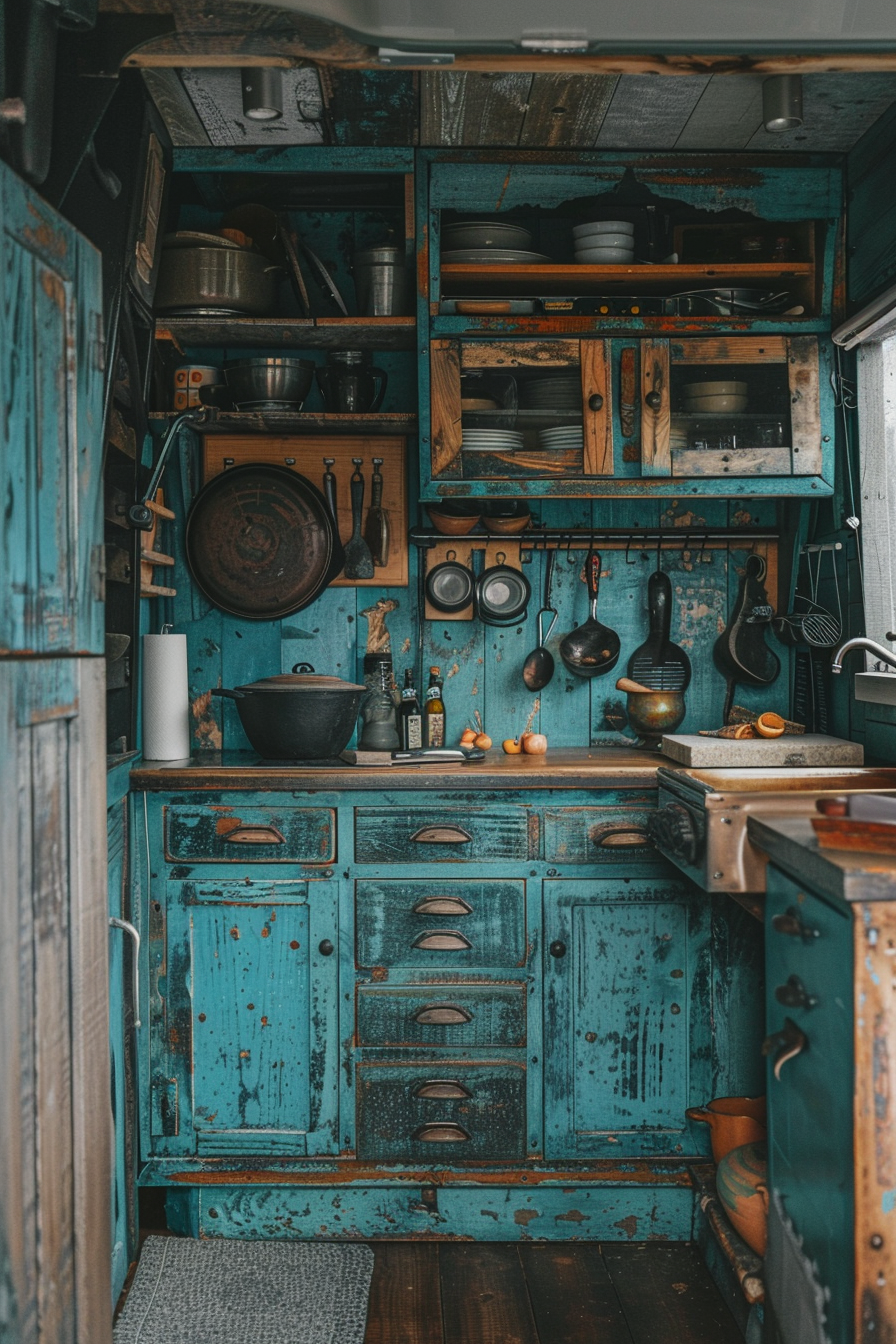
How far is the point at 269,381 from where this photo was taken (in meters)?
3.04

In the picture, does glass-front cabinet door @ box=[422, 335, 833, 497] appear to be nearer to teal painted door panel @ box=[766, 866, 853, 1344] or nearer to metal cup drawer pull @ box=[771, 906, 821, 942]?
teal painted door panel @ box=[766, 866, 853, 1344]

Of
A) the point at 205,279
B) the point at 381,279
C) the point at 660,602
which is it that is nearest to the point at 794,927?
the point at 660,602

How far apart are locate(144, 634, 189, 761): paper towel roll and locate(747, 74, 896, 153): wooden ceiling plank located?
2.07 meters

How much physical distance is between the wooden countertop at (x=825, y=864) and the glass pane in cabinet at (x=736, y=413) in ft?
4.24

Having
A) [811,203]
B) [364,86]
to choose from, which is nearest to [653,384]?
[811,203]

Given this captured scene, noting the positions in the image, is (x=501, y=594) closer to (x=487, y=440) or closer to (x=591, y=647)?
(x=591, y=647)

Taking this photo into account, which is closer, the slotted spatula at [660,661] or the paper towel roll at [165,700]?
the paper towel roll at [165,700]

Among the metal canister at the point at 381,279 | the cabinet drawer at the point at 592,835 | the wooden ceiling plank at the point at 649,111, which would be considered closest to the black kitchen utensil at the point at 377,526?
the metal canister at the point at 381,279

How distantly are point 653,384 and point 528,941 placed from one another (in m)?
1.50

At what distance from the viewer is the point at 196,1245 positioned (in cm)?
266

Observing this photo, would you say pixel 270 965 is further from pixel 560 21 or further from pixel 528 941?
pixel 560 21

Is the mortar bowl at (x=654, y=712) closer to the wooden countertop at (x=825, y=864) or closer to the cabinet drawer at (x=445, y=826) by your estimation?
the cabinet drawer at (x=445, y=826)

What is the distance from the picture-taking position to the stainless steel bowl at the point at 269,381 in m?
3.03

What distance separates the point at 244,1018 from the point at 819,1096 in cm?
148
